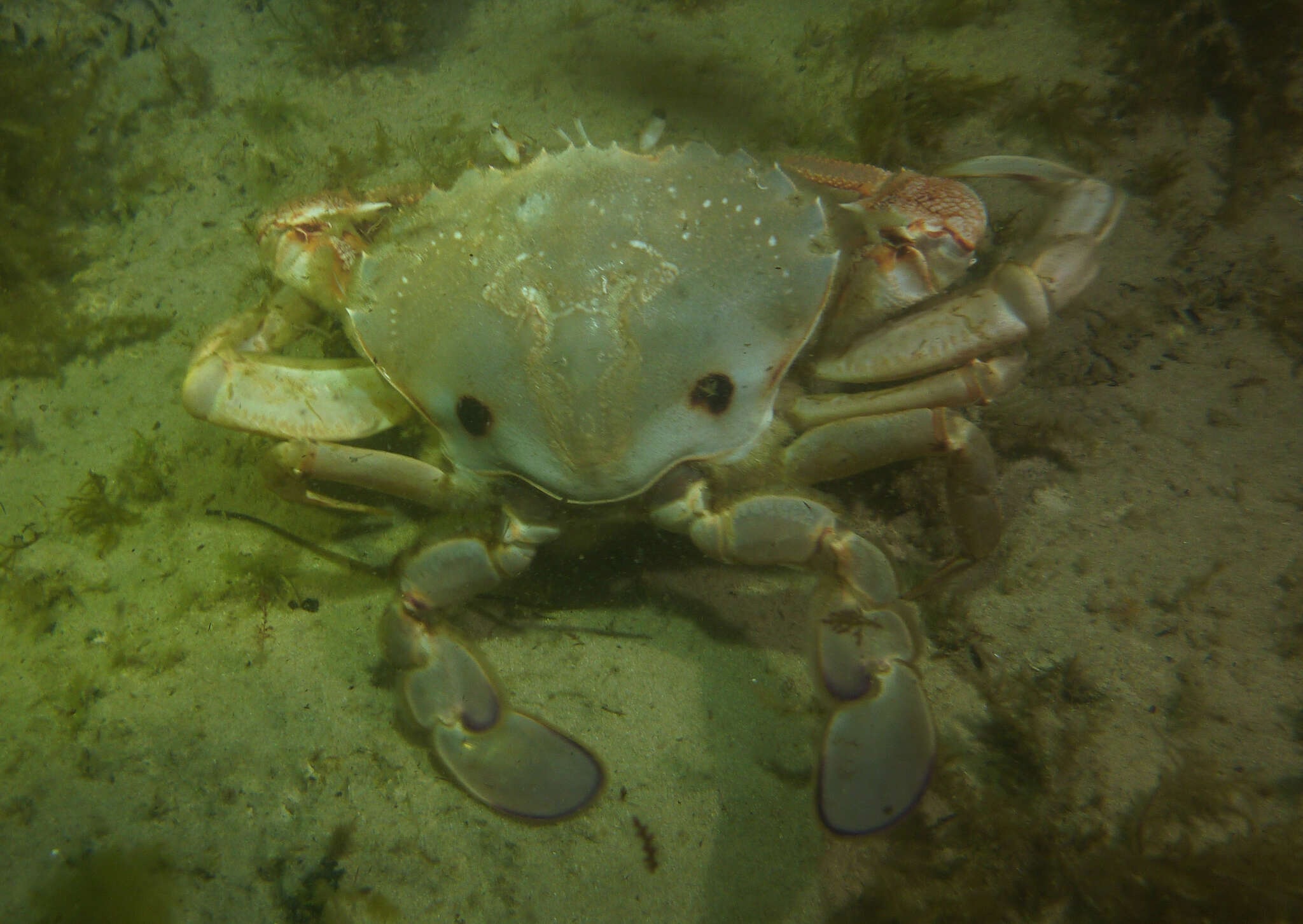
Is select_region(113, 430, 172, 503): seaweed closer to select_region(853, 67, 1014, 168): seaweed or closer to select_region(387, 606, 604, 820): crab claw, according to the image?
select_region(387, 606, 604, 820): crab claw

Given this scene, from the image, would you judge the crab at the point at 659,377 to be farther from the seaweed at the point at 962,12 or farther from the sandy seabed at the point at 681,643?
the seaweed at the point at 962,12

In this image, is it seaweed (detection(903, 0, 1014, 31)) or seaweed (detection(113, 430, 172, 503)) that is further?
seaweed (detection(903, 0, 1014, 31))

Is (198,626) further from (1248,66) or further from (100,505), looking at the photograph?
(1248,66)

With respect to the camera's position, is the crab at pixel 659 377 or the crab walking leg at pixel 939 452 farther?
the crab walking leg at pixel 939 452

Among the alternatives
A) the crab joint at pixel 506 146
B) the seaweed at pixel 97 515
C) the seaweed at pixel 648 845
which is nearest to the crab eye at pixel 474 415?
the crab joint at pixel 506 146

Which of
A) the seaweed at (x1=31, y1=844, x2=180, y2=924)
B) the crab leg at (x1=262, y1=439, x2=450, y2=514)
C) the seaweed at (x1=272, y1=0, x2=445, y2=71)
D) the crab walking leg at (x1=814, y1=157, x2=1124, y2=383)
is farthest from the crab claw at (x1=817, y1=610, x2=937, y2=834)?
the seaweed at (x1=272, y1=0, x2=445, y2=71)

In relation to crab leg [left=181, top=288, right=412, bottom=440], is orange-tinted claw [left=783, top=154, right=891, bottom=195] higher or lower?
higher

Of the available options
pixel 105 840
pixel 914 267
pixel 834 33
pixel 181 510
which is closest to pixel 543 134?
pixel 834 33
